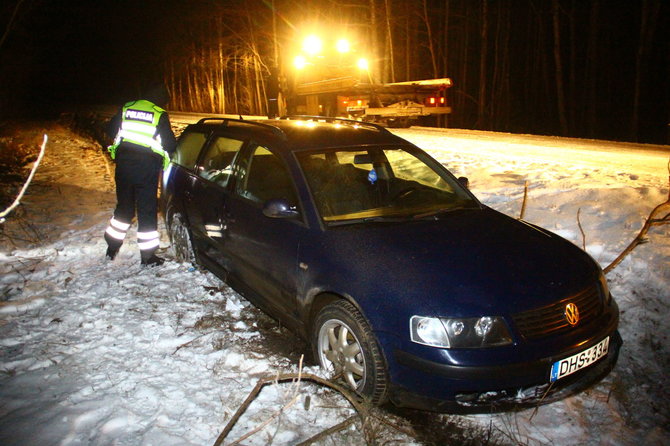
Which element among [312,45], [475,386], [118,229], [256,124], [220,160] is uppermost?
[312,45]

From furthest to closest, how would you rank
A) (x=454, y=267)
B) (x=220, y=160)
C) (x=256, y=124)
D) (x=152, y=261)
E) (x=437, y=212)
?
1. (x=152, y=261)
2. (x=220, y=160)
3. (x=256, y=124)
4. (x=437, y=212)
5. (x=454, y=267)

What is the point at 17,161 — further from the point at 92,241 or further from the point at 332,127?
the point at 332,127

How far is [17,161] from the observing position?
41.3ft

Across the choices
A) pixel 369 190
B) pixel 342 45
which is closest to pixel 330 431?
pixel 369 190

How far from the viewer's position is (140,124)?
16.3 ft

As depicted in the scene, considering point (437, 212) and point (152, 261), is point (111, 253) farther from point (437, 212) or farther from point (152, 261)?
point (437, 212)

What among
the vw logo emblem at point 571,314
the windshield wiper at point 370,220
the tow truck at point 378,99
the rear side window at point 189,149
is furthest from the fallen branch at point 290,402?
the tow truck at point 378,99

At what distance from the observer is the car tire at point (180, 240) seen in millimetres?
5086

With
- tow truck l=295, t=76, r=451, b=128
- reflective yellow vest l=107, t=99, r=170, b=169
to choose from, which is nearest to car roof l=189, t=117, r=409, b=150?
reflective yellow vest l=107, t=99, r=170, b=169

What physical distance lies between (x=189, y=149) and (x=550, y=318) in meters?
4.14

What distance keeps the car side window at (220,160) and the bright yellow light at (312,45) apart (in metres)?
14.4

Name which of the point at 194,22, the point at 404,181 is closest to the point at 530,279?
the point at 404,181

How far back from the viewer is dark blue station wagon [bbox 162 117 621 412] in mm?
2543

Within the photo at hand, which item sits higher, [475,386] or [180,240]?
[180,240]
